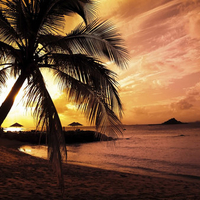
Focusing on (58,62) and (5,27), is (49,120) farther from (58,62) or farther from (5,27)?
(5,27)

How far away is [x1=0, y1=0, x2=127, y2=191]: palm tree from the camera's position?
13.3 feet

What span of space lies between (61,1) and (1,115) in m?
3.54

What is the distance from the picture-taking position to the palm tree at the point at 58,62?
4060 millimetres

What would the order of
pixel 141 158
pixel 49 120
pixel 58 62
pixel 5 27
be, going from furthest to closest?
1. pixel 141 158
2. pixel 58 62
3. pixel 5 27
4. pixel 49 120

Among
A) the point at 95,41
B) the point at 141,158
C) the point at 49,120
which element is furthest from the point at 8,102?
the point at 141,158

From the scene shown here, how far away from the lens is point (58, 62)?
5309 millimetres

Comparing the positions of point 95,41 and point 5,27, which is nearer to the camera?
point 5,27

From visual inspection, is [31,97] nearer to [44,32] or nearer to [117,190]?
[44,32]

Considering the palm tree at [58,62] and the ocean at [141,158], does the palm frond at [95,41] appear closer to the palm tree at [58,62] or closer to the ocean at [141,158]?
the palm tree at [58,62]

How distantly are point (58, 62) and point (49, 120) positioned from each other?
2070 millimetres

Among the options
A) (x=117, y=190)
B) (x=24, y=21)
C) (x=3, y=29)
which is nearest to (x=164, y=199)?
(x=117, y=190)

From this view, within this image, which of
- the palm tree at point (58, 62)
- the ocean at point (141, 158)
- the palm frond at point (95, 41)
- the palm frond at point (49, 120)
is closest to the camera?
the palm frond at point (49, 120)

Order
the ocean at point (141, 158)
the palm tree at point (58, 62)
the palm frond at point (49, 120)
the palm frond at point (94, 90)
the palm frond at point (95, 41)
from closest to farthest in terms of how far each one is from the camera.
Result: the palm frond at point (49, 120), the palm tree at point (58, 62), the palm frond at point (94, 90), the palm frond at point (95, 41), the ocean at point (141, 158)

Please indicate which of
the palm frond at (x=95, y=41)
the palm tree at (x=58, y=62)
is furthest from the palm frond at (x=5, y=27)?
the palm frond at (x=95, y=41)
